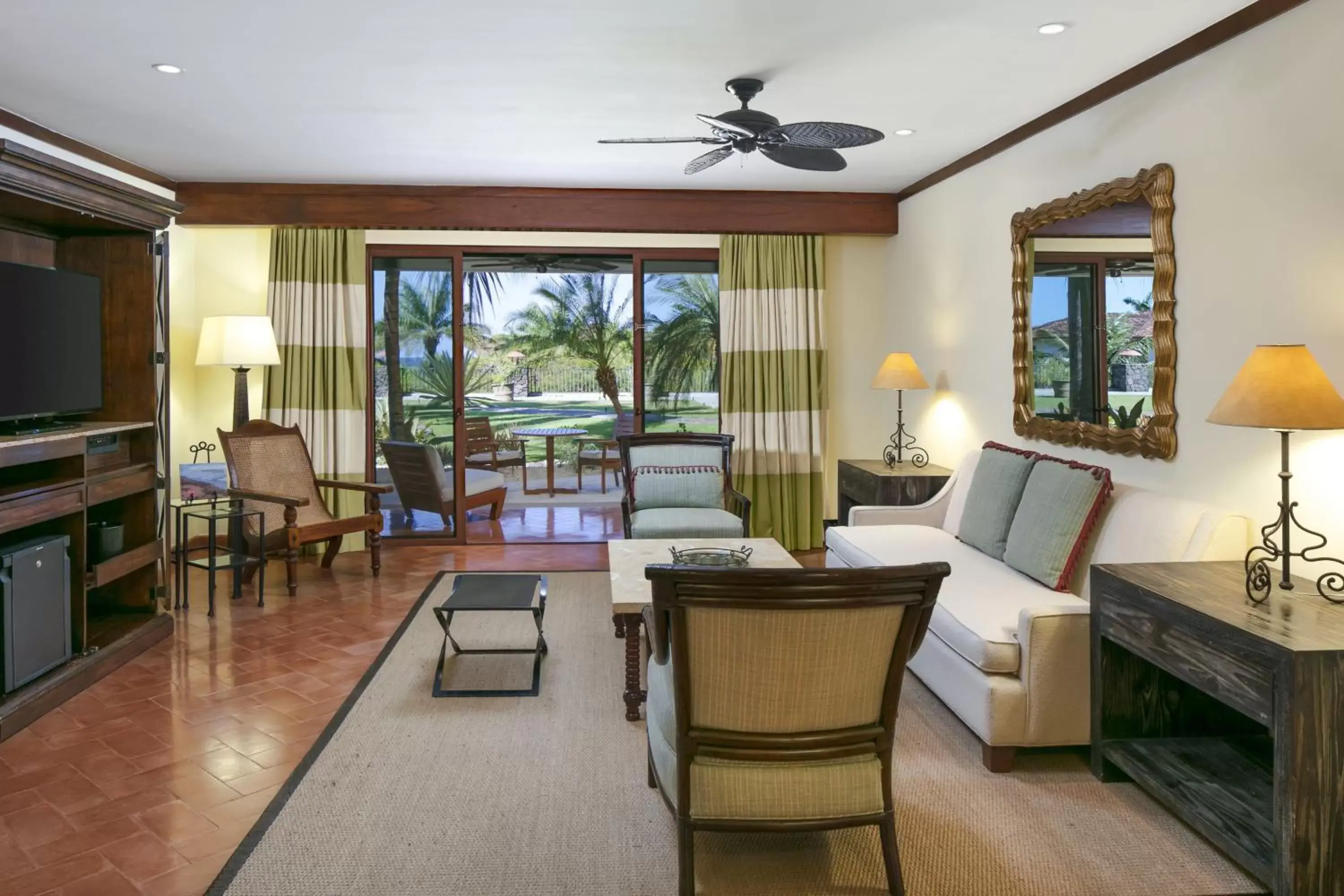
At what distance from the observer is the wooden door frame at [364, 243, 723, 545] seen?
6.23m

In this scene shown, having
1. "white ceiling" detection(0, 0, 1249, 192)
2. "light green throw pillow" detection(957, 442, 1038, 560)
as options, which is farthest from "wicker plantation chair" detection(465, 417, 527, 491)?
"light green throw pillow" detection(957, 442, 1038, 560)

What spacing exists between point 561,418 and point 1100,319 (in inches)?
152

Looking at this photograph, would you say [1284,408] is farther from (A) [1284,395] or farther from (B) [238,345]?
(B) [238,345]

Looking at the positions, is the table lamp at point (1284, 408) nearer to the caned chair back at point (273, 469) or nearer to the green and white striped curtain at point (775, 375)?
the green and white striped curtain at point (775, 375)

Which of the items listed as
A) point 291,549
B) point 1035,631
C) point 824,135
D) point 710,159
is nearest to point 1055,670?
point 1035,631

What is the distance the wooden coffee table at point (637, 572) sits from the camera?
3.22m

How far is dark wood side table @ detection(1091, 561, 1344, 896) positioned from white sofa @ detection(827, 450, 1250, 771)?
0.10 metres

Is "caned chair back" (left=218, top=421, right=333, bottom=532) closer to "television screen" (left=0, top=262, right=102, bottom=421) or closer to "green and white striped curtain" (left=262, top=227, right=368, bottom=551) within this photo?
"green and white striped curtain" (left=262, top=227, right=368, bottom=551)

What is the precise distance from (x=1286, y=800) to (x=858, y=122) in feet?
11.3

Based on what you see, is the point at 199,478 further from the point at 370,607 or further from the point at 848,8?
the point at 848,8

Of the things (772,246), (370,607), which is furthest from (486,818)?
(772,246)

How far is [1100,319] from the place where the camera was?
384cm

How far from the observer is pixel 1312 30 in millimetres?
2721

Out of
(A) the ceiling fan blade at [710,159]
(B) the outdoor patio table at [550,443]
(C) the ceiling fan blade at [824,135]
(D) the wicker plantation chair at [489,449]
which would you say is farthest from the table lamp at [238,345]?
(C) the ceiling fan blade at [824,135]
